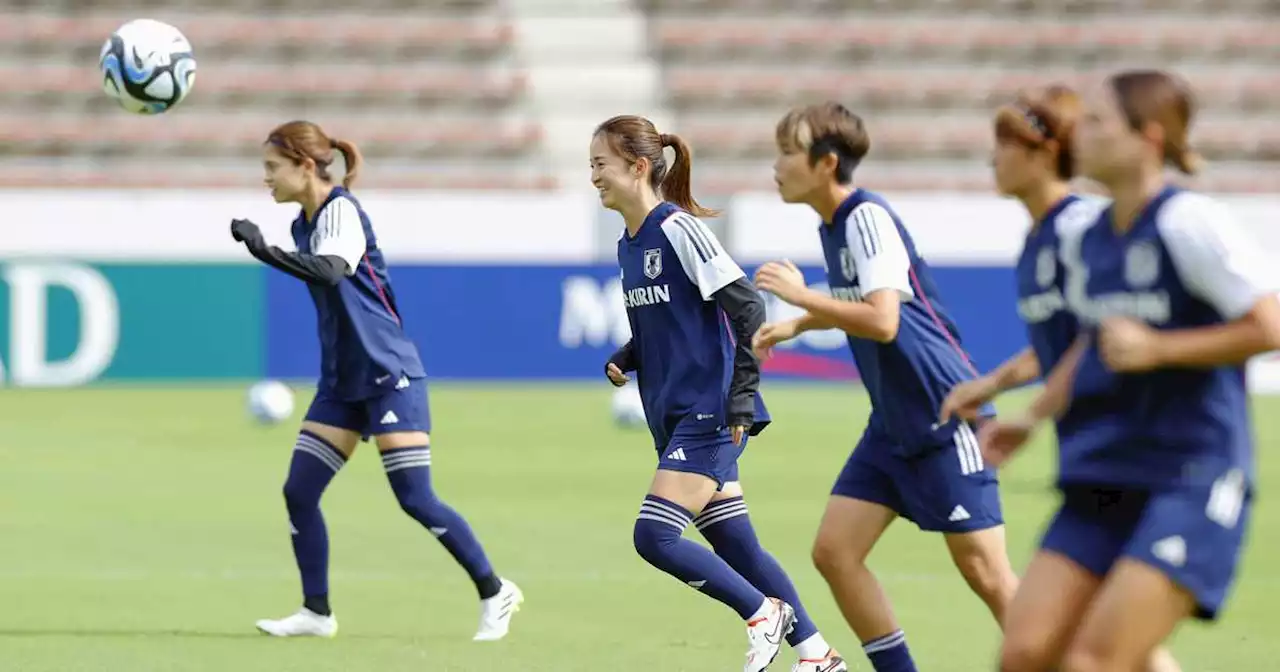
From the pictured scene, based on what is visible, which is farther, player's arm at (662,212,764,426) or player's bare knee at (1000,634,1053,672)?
player's arm at (662,212,764,426)

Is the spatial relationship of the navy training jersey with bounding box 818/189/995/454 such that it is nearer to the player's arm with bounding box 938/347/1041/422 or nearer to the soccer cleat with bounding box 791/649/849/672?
the player's arm with bounding box 938/347/1041/422

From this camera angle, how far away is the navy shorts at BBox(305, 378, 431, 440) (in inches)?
305

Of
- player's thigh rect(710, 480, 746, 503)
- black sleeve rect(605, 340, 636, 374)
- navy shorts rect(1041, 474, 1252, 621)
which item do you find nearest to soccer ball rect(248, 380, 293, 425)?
black sleeve rect(605, 340, 636, 374)

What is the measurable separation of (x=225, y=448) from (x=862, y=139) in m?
9.84

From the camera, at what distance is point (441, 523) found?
770 centimetres

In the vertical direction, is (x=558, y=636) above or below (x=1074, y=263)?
below

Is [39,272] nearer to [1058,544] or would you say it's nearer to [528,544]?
[528,544]

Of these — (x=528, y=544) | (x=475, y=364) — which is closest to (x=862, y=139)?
(x=528, y=544)

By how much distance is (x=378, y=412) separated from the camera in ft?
25.5

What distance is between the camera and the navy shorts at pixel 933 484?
5707 millimetres

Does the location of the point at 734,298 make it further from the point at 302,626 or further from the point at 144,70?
the point at 144,70

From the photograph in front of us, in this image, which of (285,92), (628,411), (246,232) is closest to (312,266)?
(246,232)

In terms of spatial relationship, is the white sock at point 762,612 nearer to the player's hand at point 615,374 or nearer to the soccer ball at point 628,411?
the player's hand at point 615,374

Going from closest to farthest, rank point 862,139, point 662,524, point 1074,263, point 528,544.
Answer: point 1074,263 < point 862,139 < point 662,524 < point 528,544
